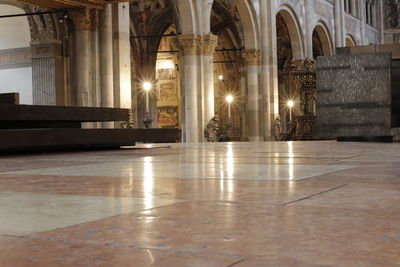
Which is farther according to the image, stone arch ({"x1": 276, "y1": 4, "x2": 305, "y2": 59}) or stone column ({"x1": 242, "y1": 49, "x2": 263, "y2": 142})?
stone arch ({"x1": 276, "y1": 4, "x2": 305, "y2": 59})

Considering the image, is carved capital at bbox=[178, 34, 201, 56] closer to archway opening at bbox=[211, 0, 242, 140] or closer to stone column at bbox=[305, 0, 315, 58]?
stone column at bbox=[305, 0, 315, 58]

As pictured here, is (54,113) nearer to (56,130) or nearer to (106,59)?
→ (56,130)

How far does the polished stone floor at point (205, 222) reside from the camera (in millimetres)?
1149

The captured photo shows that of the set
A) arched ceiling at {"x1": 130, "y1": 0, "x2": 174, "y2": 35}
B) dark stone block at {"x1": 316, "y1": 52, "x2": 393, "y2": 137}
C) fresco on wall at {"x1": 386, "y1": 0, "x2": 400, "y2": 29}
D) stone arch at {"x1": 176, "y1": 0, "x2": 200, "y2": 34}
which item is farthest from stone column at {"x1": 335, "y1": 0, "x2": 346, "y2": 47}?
dark stone block at {"x1": 316, "y1": 52, "x2": 393, "y2": 137}

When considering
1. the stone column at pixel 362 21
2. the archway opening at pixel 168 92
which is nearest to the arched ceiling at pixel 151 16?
the archway opening at pixel 168 92

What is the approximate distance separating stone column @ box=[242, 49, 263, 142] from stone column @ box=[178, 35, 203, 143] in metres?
4.84

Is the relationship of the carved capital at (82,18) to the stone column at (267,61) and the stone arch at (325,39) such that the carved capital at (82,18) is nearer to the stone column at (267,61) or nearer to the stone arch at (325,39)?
the stone column at (267,61)

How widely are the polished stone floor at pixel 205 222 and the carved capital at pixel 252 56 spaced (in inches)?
841

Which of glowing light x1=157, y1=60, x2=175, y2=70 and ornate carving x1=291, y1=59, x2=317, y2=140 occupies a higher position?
glowing light x1=157, y1=60, x2=175, y2=70

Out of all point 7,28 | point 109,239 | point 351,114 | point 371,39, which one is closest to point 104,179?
point 109,239

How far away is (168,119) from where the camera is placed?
35344 millimetres

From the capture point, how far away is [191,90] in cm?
1939

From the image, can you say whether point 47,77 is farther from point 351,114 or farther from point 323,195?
point 323,195

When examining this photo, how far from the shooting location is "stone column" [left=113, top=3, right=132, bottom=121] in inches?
598
